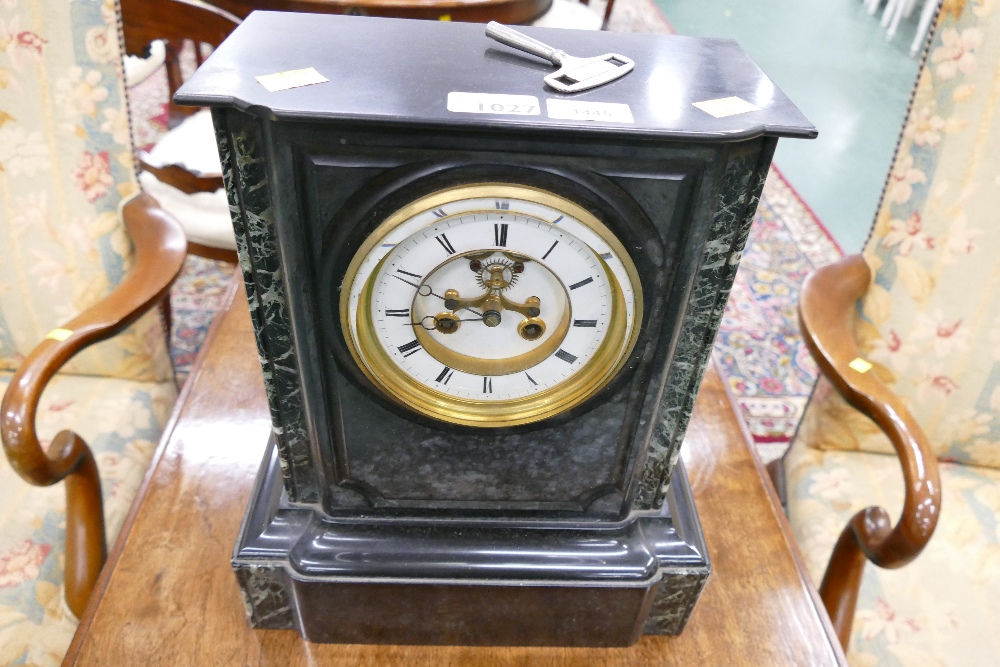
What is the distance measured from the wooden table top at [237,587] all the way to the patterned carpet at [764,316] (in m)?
0.59

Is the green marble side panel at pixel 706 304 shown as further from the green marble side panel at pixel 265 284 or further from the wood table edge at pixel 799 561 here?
the green marble side panel at pixel 265 284

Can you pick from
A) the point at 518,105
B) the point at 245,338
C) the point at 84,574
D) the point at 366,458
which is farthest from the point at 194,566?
the point at 518,105

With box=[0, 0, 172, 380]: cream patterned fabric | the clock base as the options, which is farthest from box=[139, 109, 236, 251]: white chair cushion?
the clock base

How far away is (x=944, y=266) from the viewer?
1.11 m

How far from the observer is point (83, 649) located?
854 mm

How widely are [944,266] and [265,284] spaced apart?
1.00m

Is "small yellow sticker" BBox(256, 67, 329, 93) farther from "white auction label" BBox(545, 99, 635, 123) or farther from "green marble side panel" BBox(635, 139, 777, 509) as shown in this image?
"green marble side panel" BBox(635, 139, 777, 509)

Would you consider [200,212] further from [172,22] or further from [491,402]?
[491,402]

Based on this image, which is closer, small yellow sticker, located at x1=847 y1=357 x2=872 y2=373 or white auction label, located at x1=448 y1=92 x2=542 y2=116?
white auction label, located at x1=448 y1=92 x2=542 y2=116

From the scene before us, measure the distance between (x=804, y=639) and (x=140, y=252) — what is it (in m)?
1.09

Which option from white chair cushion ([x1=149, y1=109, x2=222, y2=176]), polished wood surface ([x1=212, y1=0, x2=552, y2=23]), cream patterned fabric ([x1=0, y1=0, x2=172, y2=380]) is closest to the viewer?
cream patterned fabric ([x1=0, y1=0, x2=172, y2=380])

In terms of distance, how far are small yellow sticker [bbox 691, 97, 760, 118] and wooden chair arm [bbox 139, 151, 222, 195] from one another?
1.16 m

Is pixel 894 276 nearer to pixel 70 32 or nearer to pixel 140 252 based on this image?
pixel 140 252

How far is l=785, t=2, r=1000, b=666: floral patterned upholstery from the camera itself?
3.26 ft
